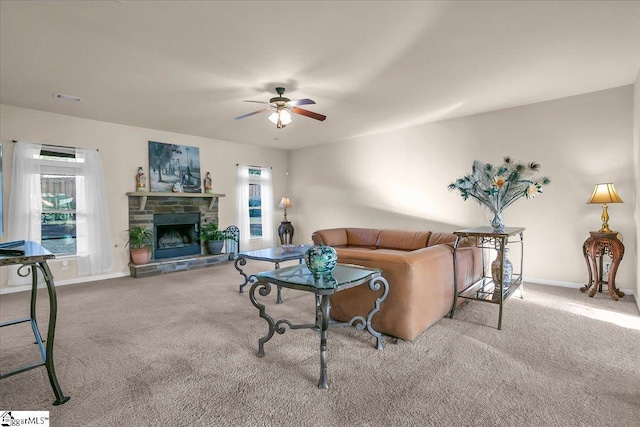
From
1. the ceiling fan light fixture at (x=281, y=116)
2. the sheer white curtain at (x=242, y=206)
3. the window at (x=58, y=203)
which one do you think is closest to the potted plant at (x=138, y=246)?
the window at (x=58, y=203)

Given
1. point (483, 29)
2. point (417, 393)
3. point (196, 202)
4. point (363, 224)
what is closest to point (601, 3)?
point (483, 29)

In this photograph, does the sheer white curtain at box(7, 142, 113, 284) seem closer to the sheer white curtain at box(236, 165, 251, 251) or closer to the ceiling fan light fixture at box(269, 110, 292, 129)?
the sheer white curtain at box(236, 165, 251, 251)

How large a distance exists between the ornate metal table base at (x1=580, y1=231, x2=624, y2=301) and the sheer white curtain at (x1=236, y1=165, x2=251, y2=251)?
586 centimetres

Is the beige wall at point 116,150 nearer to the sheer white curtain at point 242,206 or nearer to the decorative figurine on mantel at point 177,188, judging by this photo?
the sheer white curtain at point 242,206

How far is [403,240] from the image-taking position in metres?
5.13

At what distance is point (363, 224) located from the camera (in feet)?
22.2

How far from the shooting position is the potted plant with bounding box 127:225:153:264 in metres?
5.45

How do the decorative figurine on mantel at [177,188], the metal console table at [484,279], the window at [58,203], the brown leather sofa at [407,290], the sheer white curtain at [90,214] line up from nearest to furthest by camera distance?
the brown leather sofa at [407,290], the metal console table at [484,279], the window at [58,203], the sheer white curtain at [90,214], the decorative figurine on mantel at [177,188]

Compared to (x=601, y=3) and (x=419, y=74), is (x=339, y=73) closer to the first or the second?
(x=419, y=74)

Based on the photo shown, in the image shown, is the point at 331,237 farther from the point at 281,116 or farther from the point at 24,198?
the point at 24,198

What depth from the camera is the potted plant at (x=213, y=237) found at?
636 centimetres

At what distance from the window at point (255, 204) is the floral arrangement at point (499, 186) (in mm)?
5089

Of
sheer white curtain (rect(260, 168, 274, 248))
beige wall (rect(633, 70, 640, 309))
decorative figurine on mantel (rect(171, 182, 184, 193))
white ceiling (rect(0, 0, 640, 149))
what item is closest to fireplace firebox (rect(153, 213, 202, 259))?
decorative figurine on mantel (rect(171, 182, 184, 193))

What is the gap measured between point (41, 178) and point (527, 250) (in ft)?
23.6
